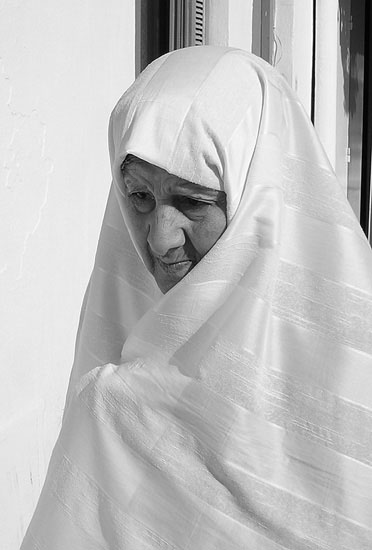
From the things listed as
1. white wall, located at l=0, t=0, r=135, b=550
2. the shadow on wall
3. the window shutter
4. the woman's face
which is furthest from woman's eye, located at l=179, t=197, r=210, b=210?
the shadow on wall

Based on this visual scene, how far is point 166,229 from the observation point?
133 cm

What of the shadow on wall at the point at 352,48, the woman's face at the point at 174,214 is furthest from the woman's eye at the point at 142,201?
the shadow on wall at the point at 352,48

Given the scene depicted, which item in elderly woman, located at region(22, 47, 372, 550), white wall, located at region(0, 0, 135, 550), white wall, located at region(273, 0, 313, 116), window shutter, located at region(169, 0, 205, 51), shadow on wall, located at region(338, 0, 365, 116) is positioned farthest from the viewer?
shadow on wall, located at region(338, 0, 365, 116)

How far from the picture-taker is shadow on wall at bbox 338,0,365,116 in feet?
16.7

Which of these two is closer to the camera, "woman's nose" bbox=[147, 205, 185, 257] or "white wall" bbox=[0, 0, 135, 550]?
"woman's nose" bbox=[147, 205, 185, 257]

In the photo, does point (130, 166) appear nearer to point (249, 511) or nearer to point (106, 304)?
point (106, 304)

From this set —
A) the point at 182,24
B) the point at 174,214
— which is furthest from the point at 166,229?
the point at 182,24

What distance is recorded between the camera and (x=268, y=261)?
1324 mm

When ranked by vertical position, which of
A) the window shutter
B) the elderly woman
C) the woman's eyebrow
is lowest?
the elderly woman

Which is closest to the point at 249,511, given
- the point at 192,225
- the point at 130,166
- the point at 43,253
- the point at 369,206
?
the point at 192,225

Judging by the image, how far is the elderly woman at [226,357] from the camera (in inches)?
50.8

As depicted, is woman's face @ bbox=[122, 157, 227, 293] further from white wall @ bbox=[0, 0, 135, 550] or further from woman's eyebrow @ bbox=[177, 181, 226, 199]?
white wall @ bbox=[0, 0, 135, 550]

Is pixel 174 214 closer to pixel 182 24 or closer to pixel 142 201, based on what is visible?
pixel 142 201

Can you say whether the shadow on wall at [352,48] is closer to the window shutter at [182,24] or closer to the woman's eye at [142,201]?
the window shutter at [182,24]
